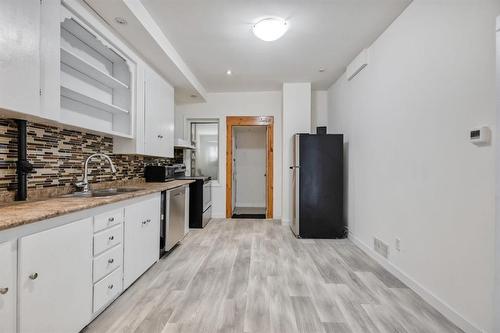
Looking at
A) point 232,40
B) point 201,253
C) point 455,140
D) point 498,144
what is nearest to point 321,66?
point 232,40

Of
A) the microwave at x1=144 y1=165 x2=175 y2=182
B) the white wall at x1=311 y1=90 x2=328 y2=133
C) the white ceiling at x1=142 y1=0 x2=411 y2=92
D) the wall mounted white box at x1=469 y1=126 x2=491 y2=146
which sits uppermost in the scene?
the white ceiling at x1=142 y1=0 x2=411 y2=92

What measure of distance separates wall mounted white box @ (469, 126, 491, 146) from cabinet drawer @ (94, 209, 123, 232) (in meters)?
2.52

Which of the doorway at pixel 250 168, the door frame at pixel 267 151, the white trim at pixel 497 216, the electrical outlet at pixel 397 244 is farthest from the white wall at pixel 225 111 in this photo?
the white trim at pixel 497 216

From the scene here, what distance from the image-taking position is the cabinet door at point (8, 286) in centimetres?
104

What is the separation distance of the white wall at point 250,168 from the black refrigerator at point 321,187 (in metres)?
3.01

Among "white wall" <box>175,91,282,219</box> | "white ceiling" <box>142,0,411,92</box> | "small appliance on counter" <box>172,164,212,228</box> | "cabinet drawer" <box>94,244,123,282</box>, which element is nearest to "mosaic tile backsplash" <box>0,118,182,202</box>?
"cabinet drawer" <box>94,244,123,282</box>

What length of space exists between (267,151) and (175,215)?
2518 millimetres

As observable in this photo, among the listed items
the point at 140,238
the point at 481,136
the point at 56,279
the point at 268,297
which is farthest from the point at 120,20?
the point at 481,136

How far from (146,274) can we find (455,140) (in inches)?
114

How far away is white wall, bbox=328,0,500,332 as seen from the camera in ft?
4.94

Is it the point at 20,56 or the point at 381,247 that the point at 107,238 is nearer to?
the point at 20,56

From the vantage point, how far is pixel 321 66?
375 cm

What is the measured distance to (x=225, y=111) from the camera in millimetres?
5113

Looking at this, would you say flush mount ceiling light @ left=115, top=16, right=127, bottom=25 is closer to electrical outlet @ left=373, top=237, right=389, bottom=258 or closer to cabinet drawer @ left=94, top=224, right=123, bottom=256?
cabinet drawer @ left=94, top=224, right=123, bottom=256
